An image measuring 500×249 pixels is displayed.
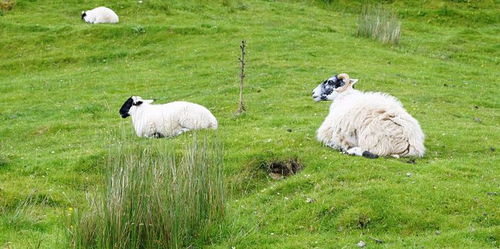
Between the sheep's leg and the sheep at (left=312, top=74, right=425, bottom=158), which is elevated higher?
the sheep at (left=312, top=74, right=425, bottom=158)

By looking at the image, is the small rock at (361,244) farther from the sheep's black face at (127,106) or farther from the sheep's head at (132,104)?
the sheep's black face at (127,106)

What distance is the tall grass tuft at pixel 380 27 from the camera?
2803cm

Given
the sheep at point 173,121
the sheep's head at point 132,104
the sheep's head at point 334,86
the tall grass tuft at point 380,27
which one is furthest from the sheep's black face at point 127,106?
the tall grass tuft at point 380,27

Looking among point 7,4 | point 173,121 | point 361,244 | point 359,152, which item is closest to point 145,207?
point 361,244

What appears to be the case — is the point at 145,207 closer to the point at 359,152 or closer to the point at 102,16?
the point at 359,152

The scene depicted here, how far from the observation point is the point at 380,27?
28.5 meters

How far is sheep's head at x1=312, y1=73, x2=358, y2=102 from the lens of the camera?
13.7 m

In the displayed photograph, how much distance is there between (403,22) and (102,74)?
1664 cm

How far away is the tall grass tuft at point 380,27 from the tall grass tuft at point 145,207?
21009 mm

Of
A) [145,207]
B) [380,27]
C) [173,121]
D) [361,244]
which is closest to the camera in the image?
[145,207]

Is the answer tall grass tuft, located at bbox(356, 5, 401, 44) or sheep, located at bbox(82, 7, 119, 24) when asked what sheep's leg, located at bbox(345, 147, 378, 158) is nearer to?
tall grass tuft, located at bbox(356, 5, 401, 44)

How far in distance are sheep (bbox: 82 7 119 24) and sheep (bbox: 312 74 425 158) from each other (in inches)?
828

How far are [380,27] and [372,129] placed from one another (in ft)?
58.8

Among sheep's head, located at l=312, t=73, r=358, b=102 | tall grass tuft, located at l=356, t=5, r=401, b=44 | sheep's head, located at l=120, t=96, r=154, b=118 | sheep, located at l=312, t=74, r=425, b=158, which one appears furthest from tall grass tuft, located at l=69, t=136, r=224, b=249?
tall grass tuft, located at l=356, t=5, r=401, b=44
